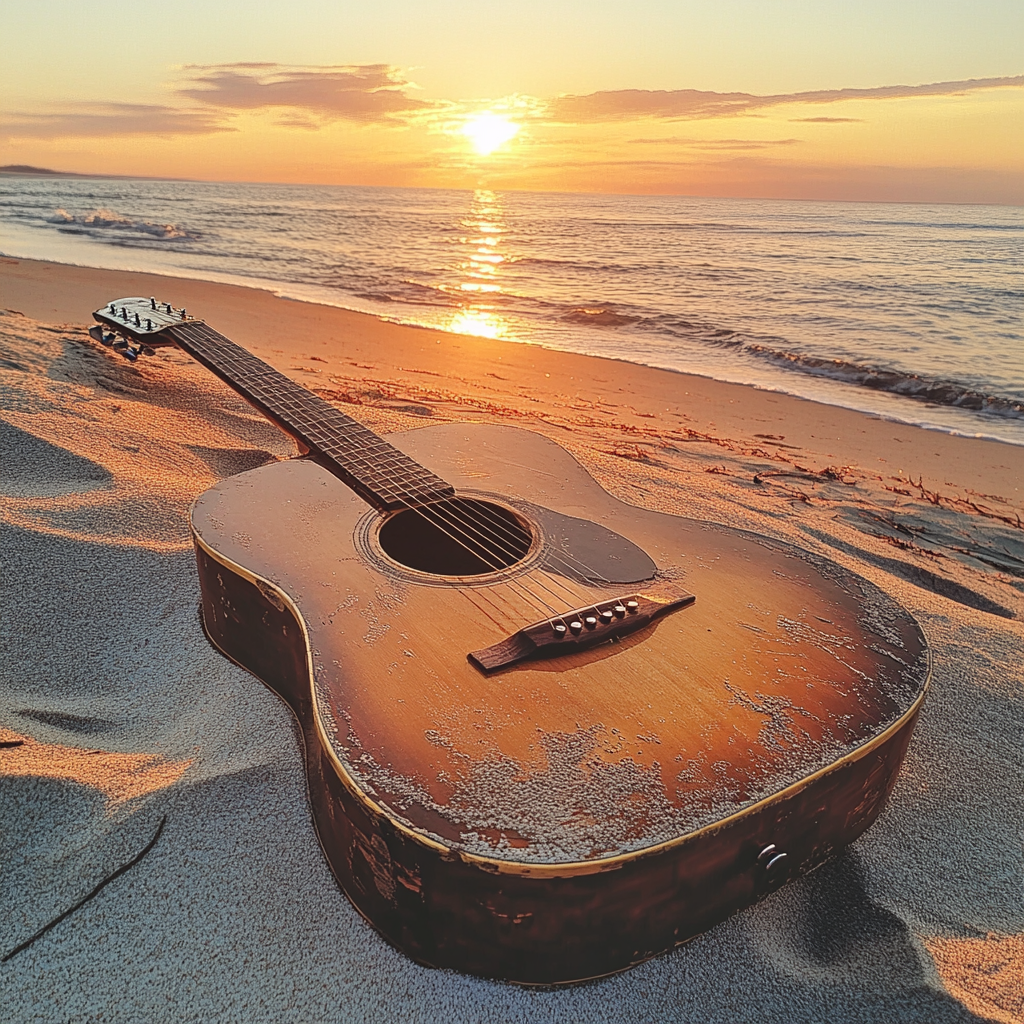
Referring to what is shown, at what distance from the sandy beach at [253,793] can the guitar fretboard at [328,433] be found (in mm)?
593

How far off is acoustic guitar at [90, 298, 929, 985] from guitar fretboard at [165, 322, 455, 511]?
0.07 feet

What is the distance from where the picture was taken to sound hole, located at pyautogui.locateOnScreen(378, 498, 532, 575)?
1891 mm

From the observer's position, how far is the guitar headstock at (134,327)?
2949 millimetres

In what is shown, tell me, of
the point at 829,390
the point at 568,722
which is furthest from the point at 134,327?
the point at 829,390

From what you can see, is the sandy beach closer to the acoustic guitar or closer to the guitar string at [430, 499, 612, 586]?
the acoustic guitar

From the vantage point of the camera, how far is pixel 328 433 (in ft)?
7.73

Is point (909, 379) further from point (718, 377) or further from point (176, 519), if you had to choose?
point (176, 519)

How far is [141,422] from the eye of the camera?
11.1ft

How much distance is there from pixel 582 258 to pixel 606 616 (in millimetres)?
16399

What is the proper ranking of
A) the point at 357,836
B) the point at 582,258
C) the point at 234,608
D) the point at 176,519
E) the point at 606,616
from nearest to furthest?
the point at 357,836
the point at 606,616
the point at 234,608
the point at 176,519
the point at 582,258

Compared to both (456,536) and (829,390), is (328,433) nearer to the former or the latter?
(456,536)

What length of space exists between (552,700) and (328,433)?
4.74 feet

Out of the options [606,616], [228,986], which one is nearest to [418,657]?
[606,616]

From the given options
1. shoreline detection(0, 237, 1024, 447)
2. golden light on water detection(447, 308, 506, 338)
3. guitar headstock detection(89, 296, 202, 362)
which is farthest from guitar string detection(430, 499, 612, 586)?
golden light on water detection(447, 308, 506, 338)
